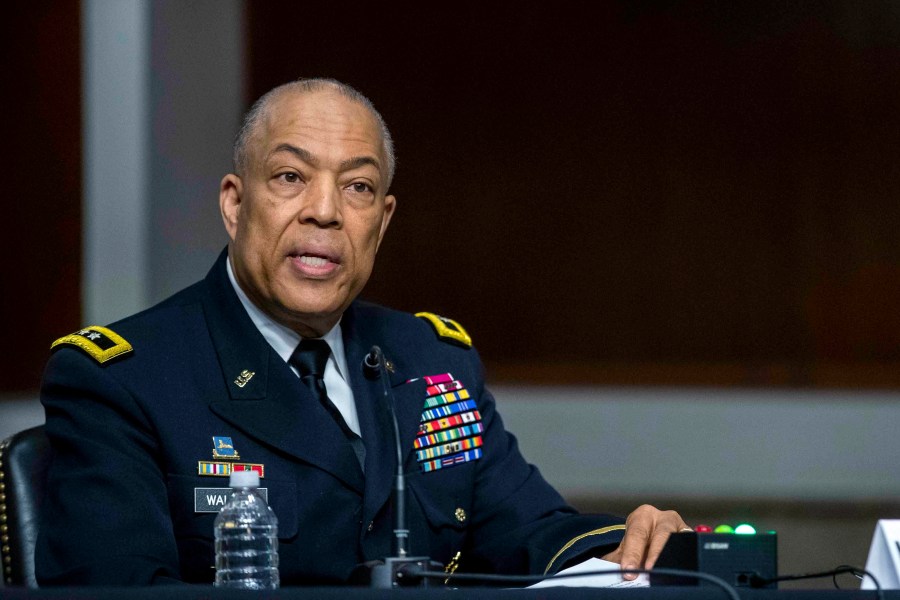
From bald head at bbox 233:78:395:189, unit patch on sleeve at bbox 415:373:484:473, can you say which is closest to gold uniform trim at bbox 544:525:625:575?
unit patch on sleeve at bbox 415:373:484:473

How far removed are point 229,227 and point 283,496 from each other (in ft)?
1.59

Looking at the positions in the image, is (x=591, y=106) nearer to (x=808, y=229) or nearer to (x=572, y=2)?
(x=572, y=2)

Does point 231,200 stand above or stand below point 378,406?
above

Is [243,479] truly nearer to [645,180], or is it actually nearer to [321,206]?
[321,206]

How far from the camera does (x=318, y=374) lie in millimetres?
1968

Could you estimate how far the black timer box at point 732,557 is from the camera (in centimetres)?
131

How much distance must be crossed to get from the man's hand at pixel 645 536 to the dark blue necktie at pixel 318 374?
1.45ft

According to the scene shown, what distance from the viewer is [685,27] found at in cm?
414

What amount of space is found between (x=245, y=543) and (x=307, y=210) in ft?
1.73

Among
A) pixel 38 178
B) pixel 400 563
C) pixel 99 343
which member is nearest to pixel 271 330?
pixel 99 343

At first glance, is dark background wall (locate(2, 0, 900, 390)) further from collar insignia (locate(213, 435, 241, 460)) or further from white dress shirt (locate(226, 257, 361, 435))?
collar insignia (locate(213, 435, 241, 460))

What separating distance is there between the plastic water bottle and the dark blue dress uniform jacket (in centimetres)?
4

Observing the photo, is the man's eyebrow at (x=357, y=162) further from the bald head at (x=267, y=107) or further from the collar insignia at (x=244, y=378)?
the collar insignia at (x=244, y=378)

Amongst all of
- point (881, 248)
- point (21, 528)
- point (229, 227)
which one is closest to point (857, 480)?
point (881, 248)
